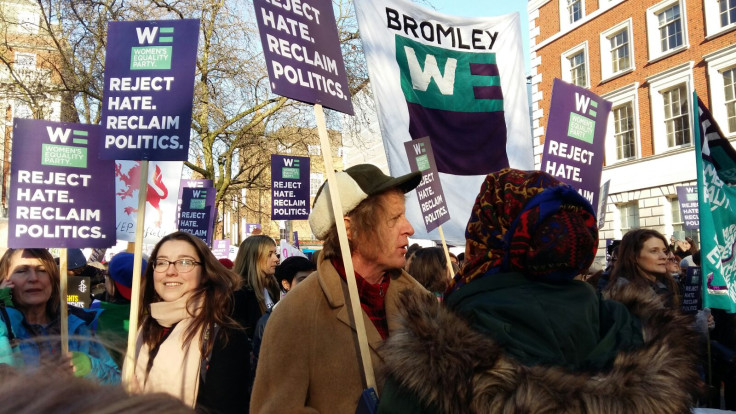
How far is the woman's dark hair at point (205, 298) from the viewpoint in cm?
302

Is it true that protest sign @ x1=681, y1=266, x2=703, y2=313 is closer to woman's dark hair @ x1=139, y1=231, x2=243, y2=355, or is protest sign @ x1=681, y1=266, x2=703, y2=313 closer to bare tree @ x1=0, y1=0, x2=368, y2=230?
woman's dark hair @ x1=139, y1=231, x2=243, y2=355

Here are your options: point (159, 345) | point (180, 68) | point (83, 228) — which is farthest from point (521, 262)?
point (83, 228)

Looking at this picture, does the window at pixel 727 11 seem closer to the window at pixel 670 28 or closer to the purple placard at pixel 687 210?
the window at pixel 670 28

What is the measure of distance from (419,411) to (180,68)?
3064 mm

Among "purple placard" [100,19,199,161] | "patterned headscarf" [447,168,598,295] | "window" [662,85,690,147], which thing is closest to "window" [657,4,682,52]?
"window" [662,85,690,147]

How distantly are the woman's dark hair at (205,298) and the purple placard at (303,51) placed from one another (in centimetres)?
115

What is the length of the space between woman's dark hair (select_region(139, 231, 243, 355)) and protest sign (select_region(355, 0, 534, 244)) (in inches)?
77.2

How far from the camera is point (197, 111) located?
59.6 feet

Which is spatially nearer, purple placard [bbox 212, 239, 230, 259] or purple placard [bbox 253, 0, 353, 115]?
purple placard [bbox 253, 0, 353, 115]

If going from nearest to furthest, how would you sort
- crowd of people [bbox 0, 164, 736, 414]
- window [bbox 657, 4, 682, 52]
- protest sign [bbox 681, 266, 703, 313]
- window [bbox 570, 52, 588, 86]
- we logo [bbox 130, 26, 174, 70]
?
crowd of people [bbox 0, 164, 736, 414] < we logo [bbox 130, 26, 174, 70] < protest sign [bbox 681, 266, 703, 313] < window [bbox 657, 4, 682, 52] < window [bbox 570, 52, 588, 86]

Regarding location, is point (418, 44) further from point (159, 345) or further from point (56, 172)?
point (159, 345)

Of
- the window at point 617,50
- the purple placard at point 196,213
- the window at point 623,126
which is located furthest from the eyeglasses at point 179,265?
the window at point 617,50

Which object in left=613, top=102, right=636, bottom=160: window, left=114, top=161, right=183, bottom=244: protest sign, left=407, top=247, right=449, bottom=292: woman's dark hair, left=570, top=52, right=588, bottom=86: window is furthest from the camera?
left=570, top=52, right=588, bottom=86: window

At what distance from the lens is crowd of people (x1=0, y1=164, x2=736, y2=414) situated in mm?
1435
